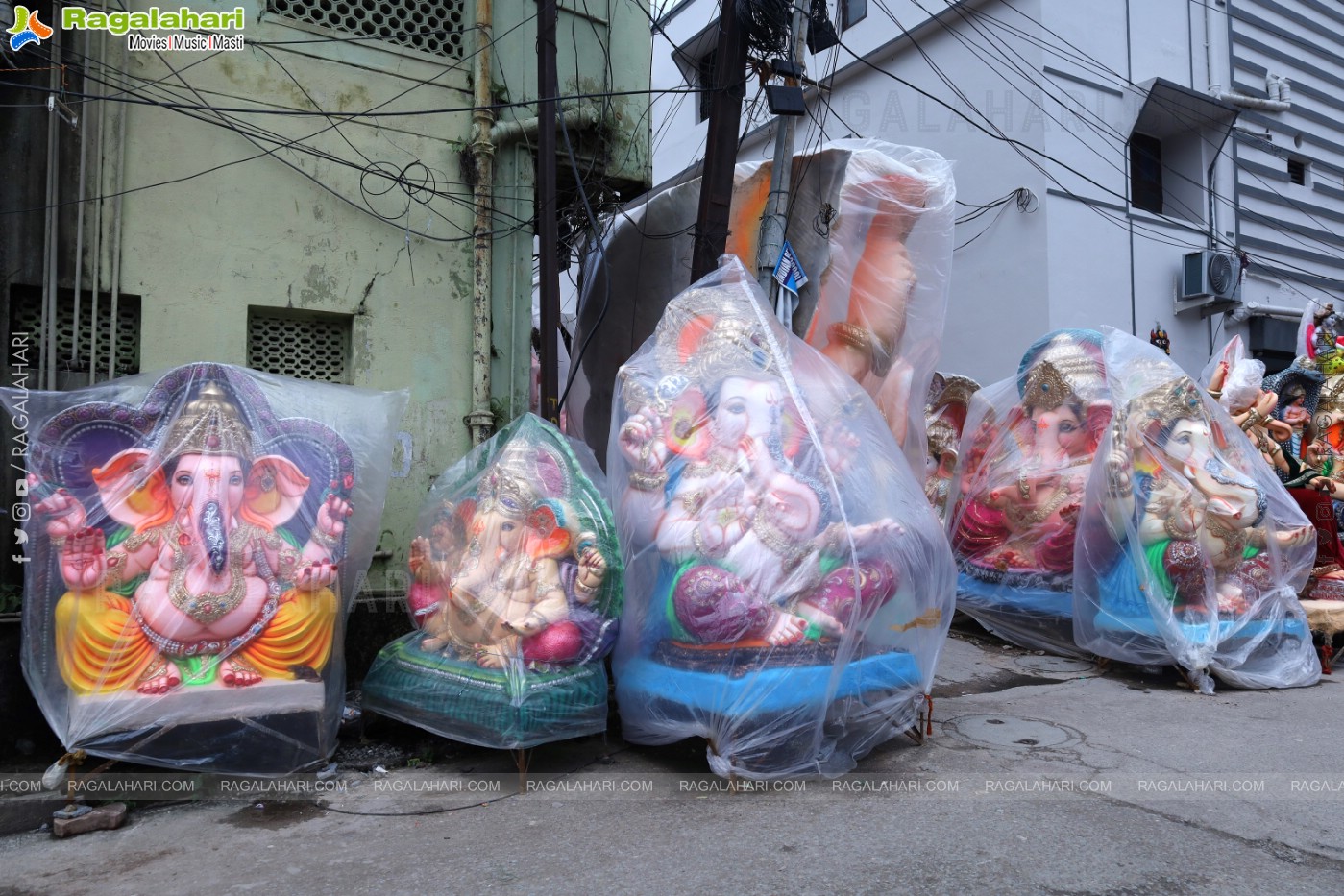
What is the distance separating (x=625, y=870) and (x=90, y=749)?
2136mm

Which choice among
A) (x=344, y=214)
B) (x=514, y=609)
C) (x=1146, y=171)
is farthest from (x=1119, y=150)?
(x=514, y=609)

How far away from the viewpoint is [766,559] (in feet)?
13.3

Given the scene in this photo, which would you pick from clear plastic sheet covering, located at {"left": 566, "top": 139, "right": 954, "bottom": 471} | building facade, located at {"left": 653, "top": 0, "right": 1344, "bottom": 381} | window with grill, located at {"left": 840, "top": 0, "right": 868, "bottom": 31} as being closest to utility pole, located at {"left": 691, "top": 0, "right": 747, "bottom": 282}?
clear plastic sheet covering, located at {"left": 566, "top": 139, "right": 954, "bottom": 471}

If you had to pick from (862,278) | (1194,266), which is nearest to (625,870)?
(862,278)

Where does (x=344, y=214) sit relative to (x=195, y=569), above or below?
above

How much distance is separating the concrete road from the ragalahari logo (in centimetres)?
383

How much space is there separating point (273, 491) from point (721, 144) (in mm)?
3510

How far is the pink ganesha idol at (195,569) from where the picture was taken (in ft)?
12.4

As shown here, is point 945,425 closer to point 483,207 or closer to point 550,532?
point 483,207

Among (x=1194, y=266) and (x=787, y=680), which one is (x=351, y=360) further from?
(x=1194, y=266)

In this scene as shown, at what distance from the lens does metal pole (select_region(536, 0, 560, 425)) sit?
604 centimetres

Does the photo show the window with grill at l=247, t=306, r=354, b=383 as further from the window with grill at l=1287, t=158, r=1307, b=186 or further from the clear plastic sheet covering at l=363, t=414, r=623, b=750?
the window with grill at l=1287, t=158, r=1307, b=186

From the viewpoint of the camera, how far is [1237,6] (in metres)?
11.8

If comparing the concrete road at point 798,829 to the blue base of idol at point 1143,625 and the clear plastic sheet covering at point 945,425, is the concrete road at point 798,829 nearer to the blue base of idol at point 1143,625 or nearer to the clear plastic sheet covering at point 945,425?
the blue base of idol at point 1143,625
